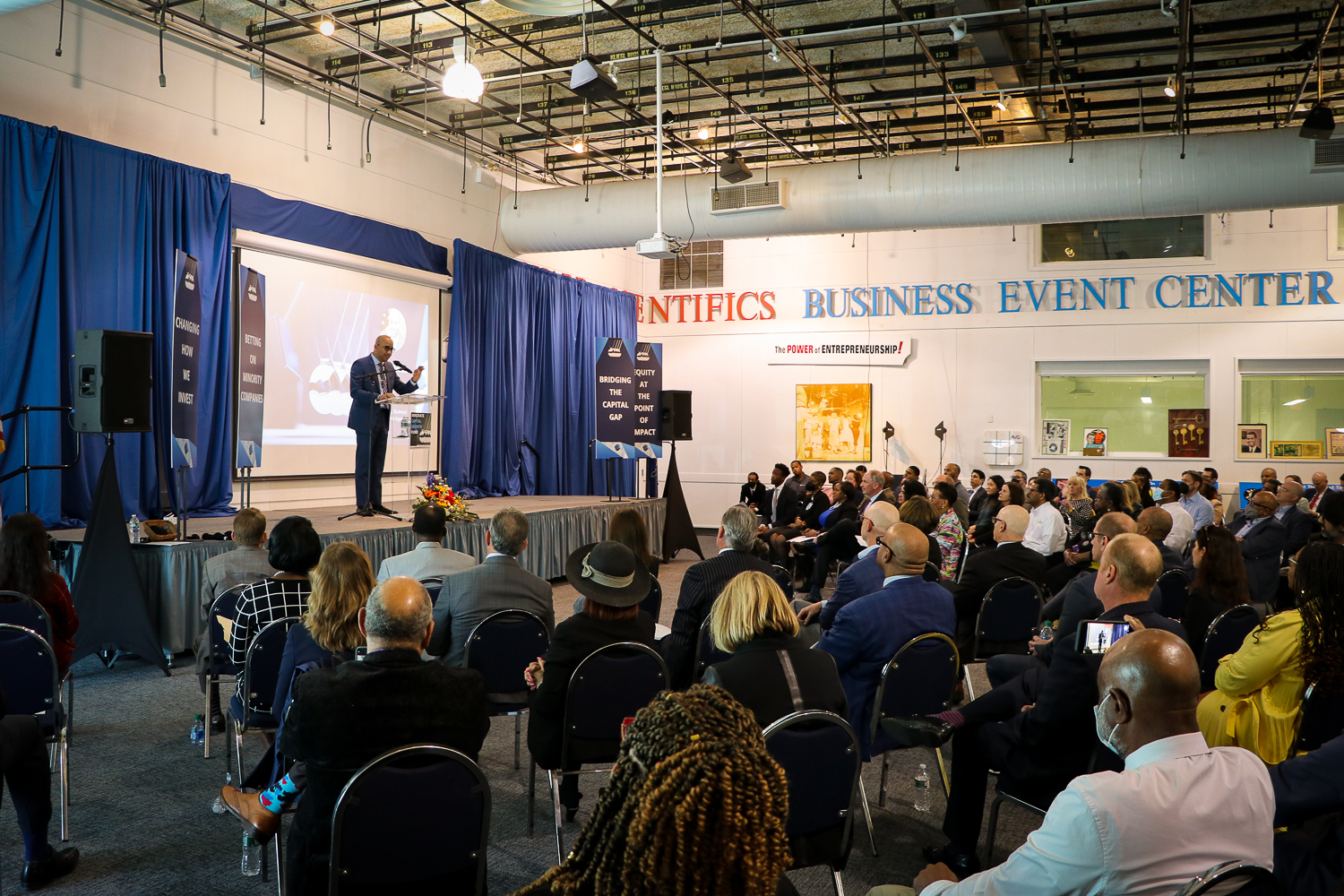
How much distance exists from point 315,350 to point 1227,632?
27.2 ft

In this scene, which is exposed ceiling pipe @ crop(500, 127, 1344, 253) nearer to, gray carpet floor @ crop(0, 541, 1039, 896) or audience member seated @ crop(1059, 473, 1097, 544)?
audience member seated @ crop(1059, 473, 1097, 544)

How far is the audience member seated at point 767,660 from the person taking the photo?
102 inches

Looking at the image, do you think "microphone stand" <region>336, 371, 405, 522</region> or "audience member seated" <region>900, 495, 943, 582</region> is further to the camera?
"microphone stand" <region>336, 371, 405, 522</region>

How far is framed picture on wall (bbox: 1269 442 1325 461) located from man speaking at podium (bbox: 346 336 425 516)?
1089 cm

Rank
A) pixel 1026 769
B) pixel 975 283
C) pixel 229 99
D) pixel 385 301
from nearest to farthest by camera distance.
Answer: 1. pixel 1026 769
2. pixel 229 99
3. pixel 385 301
4. pixel 975 283

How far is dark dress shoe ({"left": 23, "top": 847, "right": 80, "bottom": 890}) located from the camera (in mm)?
2980

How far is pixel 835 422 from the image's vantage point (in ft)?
46.9

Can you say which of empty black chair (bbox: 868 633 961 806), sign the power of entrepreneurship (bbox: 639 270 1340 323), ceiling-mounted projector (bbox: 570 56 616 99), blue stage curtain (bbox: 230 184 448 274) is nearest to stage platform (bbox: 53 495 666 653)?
blue stage curtain (bbox: 230 184 448 274)

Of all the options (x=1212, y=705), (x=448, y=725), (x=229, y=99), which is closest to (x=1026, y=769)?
(x=1212, y=705)

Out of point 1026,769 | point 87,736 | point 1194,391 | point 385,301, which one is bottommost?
point 87,736

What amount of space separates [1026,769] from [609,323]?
1235 cm

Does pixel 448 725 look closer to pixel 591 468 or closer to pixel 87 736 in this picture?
pixel 87 736

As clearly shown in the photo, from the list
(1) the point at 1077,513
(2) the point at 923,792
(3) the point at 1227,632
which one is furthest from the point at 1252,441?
(2) the point at 923,792

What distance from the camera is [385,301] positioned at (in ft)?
33.9
